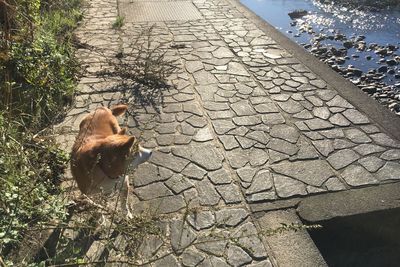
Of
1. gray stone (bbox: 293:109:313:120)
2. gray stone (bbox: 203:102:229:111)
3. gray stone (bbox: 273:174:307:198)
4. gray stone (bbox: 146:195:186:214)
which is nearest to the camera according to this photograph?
gray stone (bbox: 146:195:186:214)

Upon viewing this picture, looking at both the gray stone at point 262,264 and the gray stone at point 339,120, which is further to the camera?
the gray stone at point 339,120

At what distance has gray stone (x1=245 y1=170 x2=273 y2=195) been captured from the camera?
4867mm

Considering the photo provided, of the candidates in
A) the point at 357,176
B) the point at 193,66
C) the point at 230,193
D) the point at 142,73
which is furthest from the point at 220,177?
the point at 193,66

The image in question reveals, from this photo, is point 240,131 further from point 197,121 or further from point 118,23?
point 118,23

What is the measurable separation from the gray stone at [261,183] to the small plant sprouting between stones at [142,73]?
2.56 m

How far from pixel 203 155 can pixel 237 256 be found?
1.84 meters

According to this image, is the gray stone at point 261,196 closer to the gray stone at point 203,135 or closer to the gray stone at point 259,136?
the gray stone at point 259,136

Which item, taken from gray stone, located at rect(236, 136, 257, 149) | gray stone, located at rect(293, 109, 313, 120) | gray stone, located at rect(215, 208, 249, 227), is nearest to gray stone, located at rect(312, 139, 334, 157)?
gray stone, located at rect(293, 109, 313, 120)

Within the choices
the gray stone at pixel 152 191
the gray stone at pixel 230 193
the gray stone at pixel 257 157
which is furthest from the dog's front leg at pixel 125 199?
the gray stone at pixel 257 157

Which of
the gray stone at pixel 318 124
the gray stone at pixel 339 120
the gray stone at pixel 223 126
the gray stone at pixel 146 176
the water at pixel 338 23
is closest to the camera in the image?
the gray stone at pixel 146 176

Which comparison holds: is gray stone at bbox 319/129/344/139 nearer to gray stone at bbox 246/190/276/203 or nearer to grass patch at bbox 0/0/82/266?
gray stone at bbox 246/190/276/203

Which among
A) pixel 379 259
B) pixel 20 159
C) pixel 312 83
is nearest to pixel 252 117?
pixel 312 83

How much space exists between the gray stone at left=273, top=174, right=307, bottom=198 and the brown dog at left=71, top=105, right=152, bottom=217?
1988 millimetres

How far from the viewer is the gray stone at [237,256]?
392 centimetres
